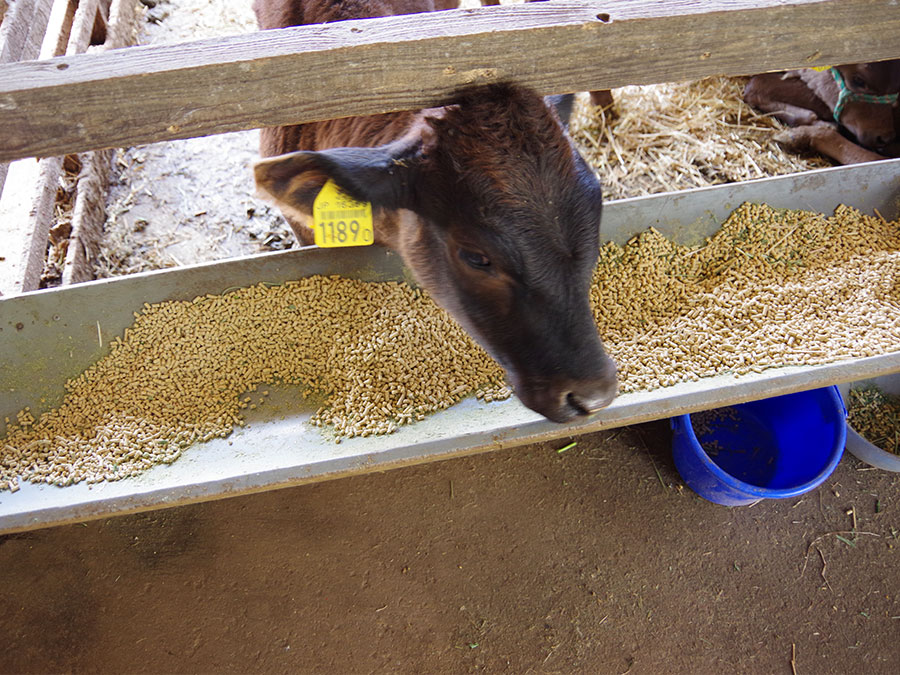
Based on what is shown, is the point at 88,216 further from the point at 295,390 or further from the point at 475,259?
the point at 475,259

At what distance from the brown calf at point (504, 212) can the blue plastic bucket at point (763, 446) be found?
105 cm

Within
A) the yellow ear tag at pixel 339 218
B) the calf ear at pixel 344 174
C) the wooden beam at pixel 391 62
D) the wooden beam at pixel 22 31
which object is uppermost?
the wooden beam at pixel 22 31

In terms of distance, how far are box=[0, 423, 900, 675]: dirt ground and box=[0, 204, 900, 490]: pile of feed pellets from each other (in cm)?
71

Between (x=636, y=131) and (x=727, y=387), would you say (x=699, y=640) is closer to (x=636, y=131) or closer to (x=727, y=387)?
(x=727, y=387)

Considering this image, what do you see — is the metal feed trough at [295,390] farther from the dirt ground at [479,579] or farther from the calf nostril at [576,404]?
the dirt ground at [479,579]

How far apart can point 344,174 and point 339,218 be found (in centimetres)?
17

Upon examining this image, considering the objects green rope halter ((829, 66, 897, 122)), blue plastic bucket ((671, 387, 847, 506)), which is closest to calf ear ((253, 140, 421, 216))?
blue plastic bucket ((671, 387, 847, 506))

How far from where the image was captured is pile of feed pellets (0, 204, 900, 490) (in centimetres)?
249

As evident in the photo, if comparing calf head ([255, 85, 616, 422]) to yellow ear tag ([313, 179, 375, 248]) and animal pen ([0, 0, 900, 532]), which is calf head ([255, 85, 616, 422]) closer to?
yellow ear tag ([313, 179, 375, 248])

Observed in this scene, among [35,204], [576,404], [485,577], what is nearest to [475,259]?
[576,404]

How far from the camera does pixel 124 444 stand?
8.10 ft

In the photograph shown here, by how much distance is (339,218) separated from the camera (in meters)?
2.05

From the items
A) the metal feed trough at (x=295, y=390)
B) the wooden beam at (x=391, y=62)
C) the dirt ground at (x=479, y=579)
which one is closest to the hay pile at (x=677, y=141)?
the metal feed trough at (x=295, y=390)

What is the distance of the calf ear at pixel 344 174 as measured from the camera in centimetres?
188
